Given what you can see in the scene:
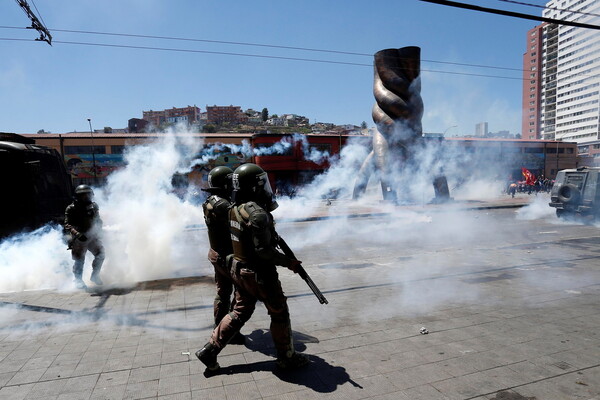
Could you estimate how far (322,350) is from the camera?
3.72 meters

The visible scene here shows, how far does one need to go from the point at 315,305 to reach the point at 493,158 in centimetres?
3338

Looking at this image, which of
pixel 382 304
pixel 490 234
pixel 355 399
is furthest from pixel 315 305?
pixel 490 234

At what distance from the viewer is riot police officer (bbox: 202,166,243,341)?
3.94m

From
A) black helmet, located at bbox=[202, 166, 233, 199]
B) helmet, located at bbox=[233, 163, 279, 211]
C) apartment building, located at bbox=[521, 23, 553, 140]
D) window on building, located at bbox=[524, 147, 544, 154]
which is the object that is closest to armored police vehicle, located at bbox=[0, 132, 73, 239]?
black helmet, located at bbox=[202, 166, 233, 199]

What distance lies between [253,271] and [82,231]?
177 inches

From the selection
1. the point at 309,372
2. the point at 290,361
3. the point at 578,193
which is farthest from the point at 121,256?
the point at 578,193

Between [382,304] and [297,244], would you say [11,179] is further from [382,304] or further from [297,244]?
[382,304]

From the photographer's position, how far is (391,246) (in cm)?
977

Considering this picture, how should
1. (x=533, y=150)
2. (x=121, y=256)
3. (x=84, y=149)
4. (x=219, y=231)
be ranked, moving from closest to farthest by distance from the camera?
1. (x=219, y=231)
2. (x=121, y=256)
3. (x=84, y=149)
4. (x=533, y=150)

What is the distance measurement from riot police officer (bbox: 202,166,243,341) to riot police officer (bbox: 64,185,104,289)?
3.35m

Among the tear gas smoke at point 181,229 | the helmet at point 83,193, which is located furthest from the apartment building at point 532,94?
the helmet at point 83,193

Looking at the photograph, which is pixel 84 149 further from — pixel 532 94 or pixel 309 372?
pixel 532 94

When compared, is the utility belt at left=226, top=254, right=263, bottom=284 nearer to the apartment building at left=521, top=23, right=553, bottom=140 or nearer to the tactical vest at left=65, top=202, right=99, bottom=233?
the tactical vest at left=65, top=202, right=99, bottom=233

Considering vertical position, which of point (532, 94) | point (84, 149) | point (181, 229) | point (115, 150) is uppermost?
point (532, 94)
